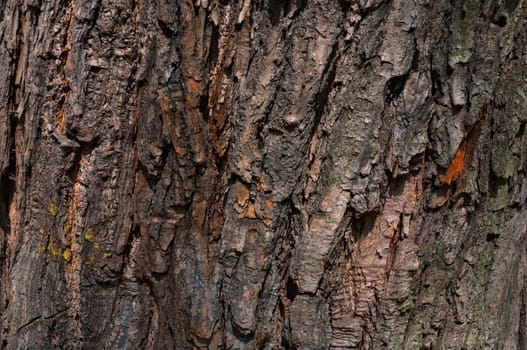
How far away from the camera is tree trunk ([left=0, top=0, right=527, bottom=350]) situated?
1.43 meters

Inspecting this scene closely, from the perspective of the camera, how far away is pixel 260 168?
1466 mm

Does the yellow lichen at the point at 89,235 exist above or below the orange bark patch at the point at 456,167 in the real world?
below

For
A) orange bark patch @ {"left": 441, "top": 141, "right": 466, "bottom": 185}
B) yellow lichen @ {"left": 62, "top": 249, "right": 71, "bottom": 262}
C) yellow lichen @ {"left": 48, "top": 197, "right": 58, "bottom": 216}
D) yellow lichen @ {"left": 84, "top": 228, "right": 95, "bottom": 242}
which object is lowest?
yellow lichen @ {"left": 62, "top": 249, "right": 71, "bottom": 262}

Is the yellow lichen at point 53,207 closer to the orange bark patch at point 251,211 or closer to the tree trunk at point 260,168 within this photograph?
the tree trunk at point 260,168

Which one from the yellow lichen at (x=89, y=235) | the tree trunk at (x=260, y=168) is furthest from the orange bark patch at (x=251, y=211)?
the yellow lichen at (x=89, y=235)

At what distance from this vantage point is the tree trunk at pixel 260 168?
1428 mm

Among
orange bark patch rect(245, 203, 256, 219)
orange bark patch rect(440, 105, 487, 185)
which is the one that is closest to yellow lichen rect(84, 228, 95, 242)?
orange bark patch rect(245, 203, 256, 219)

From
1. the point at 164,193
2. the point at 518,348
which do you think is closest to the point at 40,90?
the point at 164,193

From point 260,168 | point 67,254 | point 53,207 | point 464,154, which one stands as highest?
point 464,154

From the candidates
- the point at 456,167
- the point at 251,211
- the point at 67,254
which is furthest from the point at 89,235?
the point at 456,167

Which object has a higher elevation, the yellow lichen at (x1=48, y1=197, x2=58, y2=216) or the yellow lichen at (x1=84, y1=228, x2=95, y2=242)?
the yellow lichen at (x1=48, y1=197, x2=58, y2=216)

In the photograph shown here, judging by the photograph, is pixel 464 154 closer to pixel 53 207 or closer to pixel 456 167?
pixel 456 167

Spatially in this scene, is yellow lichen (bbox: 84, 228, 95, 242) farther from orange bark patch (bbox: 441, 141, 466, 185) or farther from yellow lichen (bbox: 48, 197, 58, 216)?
orange bark patch (bbox: 441, 141, 466, 185)

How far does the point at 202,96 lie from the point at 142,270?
468 mm
